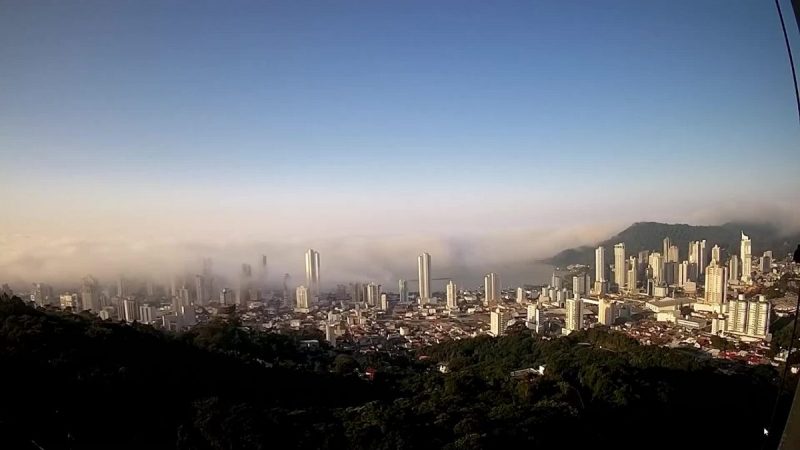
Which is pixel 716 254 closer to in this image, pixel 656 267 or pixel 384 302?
pixel 656 267

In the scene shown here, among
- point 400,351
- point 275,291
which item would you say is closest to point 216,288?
point 275,291

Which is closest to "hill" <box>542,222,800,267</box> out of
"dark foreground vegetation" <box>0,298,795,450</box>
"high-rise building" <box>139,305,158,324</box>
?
"dark foreground vegetation" <box>0,298,795,450</box>

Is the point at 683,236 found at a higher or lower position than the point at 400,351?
higher

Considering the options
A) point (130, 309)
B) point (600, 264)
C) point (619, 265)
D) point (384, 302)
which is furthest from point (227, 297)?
point (619, 265)

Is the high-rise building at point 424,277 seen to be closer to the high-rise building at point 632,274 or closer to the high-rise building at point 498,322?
→ the high-rise building at point 498,322

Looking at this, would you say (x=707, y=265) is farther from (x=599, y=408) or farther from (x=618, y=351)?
(x=599, y=408)

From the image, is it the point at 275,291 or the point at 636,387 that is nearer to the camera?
the point at 636,387
